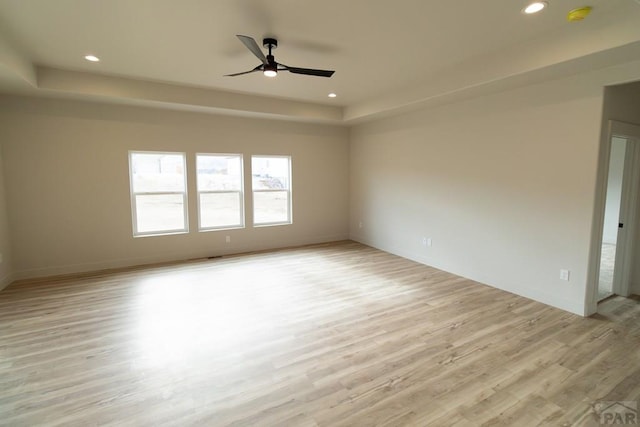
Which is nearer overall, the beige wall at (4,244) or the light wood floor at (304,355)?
the light wood floor at (304,355)

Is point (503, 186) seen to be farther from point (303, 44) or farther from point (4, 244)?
point (4, 244)

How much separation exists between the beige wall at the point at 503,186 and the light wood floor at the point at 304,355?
50 centimetres

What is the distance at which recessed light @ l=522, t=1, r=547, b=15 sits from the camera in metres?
2.45

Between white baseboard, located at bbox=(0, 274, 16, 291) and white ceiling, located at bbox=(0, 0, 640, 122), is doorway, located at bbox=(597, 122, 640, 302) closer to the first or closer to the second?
white ceiling, located at bbox=(0, 0, 640, 122)

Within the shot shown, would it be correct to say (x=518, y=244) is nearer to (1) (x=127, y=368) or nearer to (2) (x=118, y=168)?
(1) (x=127, y=368)

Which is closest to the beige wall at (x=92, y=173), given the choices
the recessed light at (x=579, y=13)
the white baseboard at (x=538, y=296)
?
the white baseboard at (x=538, y=296)

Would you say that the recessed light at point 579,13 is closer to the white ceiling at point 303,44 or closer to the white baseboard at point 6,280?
the white ceiling at point 303,44

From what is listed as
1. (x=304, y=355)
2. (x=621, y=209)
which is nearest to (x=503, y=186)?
(x=621, y=209)

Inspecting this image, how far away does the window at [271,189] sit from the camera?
6230mm

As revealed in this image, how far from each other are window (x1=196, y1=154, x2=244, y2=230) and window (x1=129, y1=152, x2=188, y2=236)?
32 cm

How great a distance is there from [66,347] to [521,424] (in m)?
3.61

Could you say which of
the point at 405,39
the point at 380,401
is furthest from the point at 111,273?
the point at 405,39

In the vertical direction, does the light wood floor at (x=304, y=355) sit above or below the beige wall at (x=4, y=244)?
below

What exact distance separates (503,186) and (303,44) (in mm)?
3045
